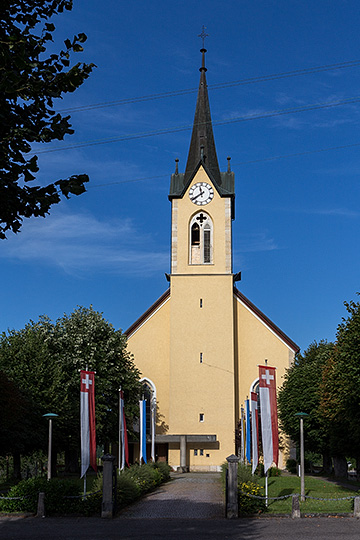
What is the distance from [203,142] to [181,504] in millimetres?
35108

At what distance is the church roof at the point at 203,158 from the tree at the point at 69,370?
42.3 feet

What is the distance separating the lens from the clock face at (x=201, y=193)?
2000 inches

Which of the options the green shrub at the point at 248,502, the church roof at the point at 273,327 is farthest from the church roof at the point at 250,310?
the green shrub at the point at 248,502

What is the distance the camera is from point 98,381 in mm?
42562

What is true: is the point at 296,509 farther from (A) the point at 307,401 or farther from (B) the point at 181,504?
(A) the point at 307,401

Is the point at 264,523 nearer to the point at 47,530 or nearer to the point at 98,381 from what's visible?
the point at 47,530

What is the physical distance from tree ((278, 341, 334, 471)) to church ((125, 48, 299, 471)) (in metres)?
3.74

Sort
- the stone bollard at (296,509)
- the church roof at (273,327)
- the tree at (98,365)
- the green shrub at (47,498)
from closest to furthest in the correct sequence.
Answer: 1. the stone bollard at (296,509)
2. the green shrub at (47,498)
3. the tree at (98,365)
4. the church roof at (273,327)

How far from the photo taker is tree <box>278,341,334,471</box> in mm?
42000

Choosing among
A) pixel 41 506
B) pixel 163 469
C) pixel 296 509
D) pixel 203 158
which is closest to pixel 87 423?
pixel 41 506

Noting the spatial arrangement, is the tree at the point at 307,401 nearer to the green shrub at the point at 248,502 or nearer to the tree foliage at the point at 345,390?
the tree foliage at the point at 345,390

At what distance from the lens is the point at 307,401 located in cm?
4294

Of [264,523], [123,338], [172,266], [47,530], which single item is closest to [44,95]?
[47,530]

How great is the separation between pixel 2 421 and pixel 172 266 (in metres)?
22.4
